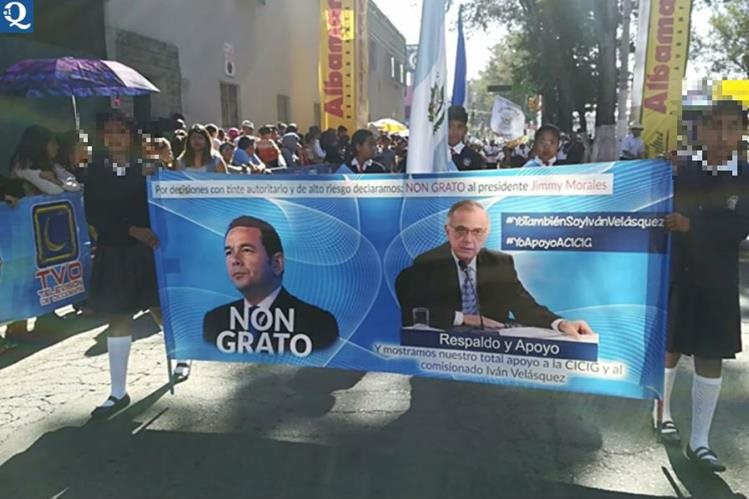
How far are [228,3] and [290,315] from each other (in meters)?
15.3

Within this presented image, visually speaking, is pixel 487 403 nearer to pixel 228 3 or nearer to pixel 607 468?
pixel 607 468

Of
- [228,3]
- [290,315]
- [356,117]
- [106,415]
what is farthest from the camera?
[228,3]

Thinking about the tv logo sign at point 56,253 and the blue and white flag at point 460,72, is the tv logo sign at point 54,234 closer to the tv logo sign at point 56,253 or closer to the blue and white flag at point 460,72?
the tv logo sign at point 56,253

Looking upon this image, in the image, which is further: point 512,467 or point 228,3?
point 228,3

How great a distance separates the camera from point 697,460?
3.66 metres

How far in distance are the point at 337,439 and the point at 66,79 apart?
629 cm

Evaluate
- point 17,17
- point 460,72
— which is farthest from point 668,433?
point 17,17

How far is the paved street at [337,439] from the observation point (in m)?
3.56

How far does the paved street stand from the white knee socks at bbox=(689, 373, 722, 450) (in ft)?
0.53

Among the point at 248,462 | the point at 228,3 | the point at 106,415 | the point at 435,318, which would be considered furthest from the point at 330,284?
the point at 228,3

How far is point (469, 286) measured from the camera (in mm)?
3859

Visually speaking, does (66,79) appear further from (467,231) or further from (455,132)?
(467,231)

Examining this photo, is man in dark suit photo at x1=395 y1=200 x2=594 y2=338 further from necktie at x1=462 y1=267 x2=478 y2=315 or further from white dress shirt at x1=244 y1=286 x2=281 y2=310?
white dress shirt at x1=244 y1=286 x2=281 y2=310

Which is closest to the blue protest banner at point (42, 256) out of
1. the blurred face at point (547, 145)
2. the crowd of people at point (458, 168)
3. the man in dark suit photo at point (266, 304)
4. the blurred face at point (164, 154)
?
the crowd of people at point (458, 168)
